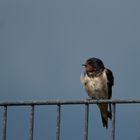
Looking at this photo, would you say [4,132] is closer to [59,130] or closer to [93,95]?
[59,130]

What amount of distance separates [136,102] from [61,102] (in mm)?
608

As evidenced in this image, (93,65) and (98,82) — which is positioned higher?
(93,65)

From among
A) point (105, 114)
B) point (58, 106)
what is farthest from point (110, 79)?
point (58, 106)

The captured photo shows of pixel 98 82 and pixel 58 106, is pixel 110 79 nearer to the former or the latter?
pixel 98 82

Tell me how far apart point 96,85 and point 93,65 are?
58 centimetres

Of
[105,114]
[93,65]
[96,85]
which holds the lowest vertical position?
[105,114]

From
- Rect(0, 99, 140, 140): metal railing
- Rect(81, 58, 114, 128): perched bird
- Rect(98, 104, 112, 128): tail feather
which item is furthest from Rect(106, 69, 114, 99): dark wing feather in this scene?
Rect(0, 99, 140, 140): metal railing

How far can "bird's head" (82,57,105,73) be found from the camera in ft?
41.7

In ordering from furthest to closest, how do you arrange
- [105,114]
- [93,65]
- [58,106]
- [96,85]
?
[93,65] < [96,85] < [105,114] < [58,106]

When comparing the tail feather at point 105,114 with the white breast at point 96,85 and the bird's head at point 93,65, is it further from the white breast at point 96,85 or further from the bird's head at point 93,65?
the bird's head at point 93,65

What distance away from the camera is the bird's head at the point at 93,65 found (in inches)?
500

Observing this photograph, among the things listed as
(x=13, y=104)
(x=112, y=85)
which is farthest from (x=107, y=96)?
(x=13, y=104)

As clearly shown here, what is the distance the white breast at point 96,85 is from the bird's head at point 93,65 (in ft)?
0.60

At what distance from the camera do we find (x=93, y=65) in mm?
12906
